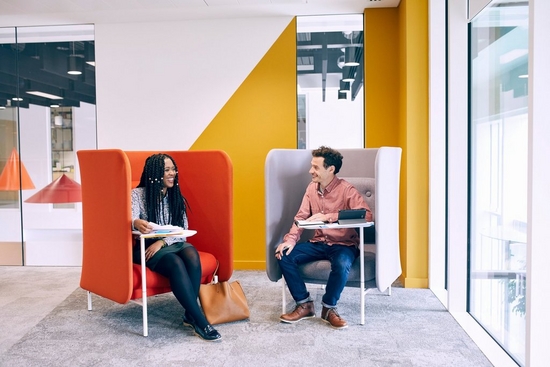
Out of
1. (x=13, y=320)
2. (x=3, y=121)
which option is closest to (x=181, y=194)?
(x=13, y=320)

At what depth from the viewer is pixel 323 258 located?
12.0 feet

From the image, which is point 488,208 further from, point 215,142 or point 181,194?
point 215,142

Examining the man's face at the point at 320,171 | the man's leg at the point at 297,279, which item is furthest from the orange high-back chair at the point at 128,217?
the man's face at the point at 320,171

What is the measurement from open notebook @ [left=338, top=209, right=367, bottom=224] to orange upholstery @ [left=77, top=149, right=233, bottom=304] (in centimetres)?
81

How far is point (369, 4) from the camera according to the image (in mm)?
4918

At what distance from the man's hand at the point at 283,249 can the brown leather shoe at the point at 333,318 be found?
0.46 meters

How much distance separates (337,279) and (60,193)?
3.51 meters

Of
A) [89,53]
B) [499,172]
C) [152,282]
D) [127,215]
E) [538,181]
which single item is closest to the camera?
[538,181]

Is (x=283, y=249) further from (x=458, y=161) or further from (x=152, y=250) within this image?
(x=458, y=161)

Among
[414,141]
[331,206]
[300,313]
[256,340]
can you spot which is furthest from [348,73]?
[256,340]

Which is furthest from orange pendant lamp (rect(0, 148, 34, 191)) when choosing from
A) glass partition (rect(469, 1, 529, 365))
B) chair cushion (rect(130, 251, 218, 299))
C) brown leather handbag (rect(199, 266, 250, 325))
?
glass partition (rect(469, 1, 529, 365))

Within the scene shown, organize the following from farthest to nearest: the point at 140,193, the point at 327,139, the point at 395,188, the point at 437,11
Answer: the point at 327,139, the point at 437,11, the point at 395,188, the point at 140,193

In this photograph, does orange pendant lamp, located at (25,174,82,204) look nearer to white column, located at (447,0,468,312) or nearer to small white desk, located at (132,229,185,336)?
small white desk, located at (132,229,185,336)

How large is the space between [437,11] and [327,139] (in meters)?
1.63
